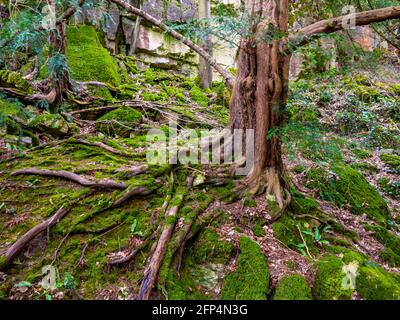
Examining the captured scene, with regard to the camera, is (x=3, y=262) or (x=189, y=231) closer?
(x=3, y=262)

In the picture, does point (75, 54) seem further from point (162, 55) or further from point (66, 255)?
point (66, 255)

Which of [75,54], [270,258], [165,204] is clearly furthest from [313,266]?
[75,54]

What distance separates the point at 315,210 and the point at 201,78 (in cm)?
828

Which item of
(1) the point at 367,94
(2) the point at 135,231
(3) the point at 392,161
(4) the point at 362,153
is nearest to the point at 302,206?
(2) the point at 135,231

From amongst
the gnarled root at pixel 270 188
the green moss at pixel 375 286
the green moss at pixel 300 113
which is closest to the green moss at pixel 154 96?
the green moss at pixel 300 113

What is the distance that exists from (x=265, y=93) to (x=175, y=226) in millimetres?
2043

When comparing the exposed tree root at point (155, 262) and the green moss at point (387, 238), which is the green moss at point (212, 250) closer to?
the exposed tree root at point (155, 262)

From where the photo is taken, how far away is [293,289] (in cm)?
283

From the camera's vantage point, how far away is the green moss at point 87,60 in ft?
26.0

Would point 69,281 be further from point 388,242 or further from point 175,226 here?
point 388,242

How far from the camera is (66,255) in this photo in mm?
3160

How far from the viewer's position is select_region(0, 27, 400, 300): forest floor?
2953 millimetres

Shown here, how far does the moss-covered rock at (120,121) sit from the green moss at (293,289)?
448 cm

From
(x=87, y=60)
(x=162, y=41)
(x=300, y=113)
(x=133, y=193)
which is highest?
(x=162, y=41)
